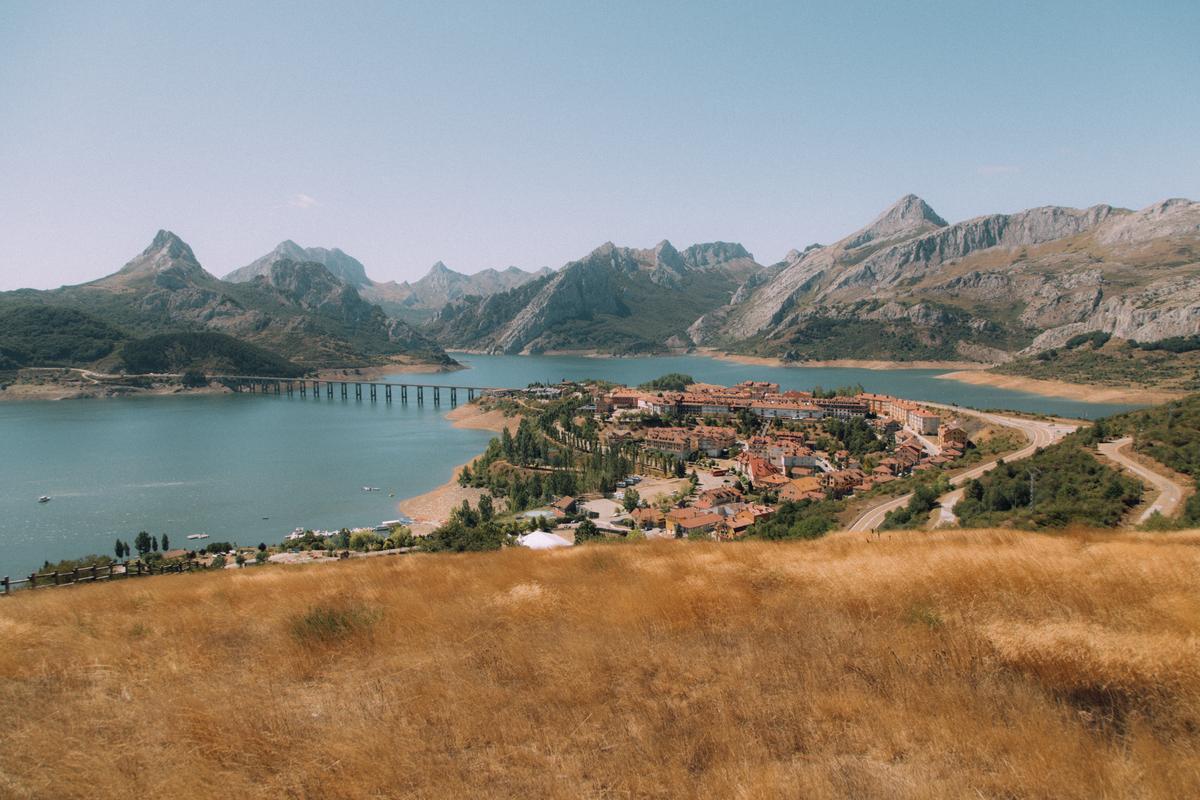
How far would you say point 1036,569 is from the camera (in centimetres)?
704

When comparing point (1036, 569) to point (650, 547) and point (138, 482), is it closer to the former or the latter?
point (650, 547)

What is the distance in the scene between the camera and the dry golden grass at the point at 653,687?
3803 millimetres

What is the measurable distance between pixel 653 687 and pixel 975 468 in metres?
49.4

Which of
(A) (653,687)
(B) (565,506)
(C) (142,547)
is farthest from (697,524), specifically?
(A) (653,687)

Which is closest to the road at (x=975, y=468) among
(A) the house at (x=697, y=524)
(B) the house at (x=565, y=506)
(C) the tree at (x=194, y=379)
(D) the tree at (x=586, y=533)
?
(A) the house at (x=697, y=524)

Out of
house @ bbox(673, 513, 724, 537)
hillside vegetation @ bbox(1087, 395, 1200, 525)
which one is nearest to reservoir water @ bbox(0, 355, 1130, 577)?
house @ bbox(673, 513, 724, 537)

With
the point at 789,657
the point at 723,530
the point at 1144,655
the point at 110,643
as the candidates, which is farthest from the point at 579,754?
the point at 723,530

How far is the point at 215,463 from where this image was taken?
7088 cm

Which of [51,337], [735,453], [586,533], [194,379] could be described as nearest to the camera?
[586,533]

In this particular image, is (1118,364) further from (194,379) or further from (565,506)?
(194,379)

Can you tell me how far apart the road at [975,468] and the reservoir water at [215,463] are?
3475cm

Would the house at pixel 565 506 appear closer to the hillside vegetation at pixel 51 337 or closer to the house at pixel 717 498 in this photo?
the house at pixel 717 498

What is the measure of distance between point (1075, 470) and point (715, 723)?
116 feet

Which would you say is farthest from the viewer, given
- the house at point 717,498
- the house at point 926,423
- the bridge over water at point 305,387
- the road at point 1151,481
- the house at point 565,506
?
the bridge over water at point 305,387
